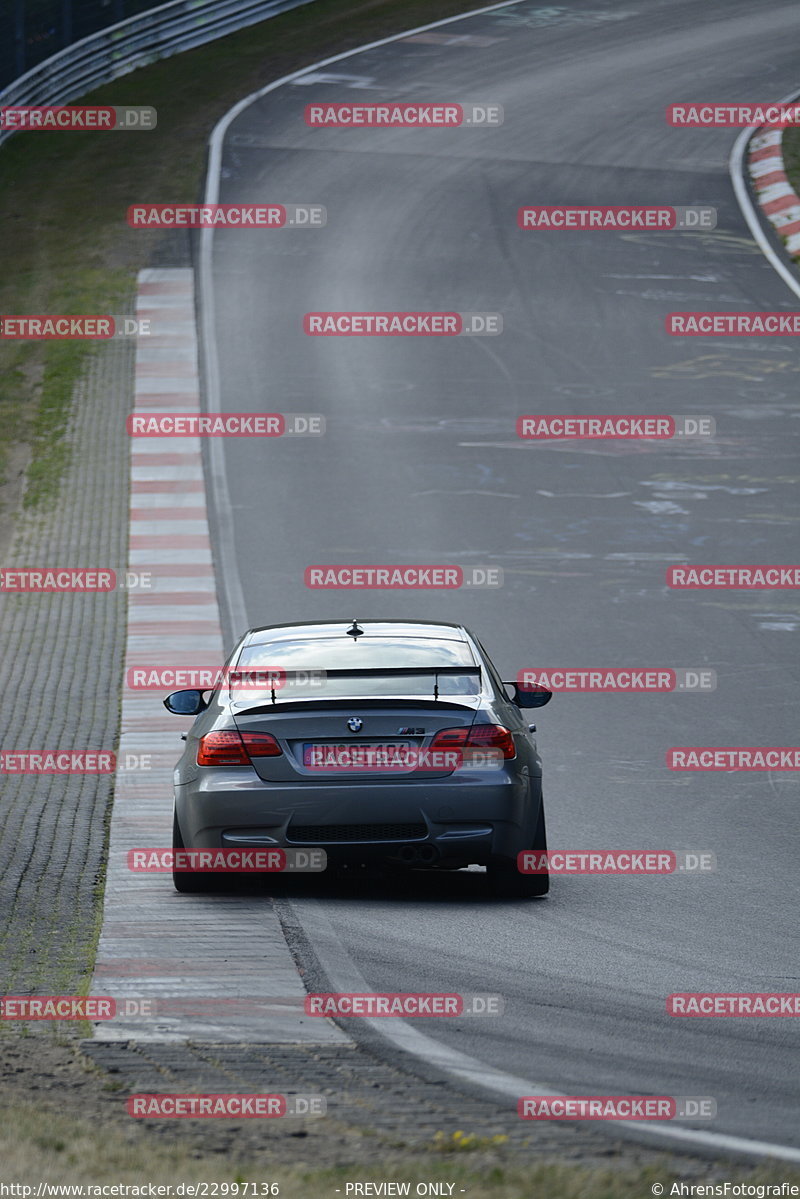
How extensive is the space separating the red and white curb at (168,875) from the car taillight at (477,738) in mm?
1217

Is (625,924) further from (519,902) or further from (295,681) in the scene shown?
(295,681)

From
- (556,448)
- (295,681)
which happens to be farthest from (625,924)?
(556,448)

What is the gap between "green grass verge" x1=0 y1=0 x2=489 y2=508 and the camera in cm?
2434

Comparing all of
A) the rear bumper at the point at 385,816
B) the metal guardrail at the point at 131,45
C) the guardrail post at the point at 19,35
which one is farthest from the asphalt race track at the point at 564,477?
the guardrail post at the point at 19,35

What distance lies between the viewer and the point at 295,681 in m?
9.19

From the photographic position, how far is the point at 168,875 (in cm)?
959

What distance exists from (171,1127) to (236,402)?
709 inches
